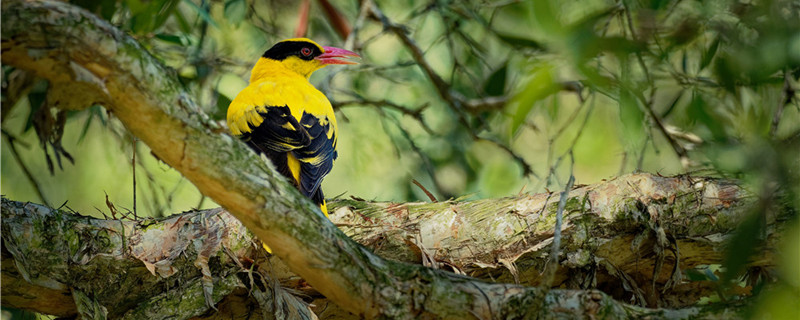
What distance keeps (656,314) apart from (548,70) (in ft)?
3.23

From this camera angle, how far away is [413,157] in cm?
572

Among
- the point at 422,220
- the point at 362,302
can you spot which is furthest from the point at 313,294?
the point at 362,302

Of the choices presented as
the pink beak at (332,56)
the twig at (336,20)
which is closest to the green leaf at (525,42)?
the pink beak at (332,56)

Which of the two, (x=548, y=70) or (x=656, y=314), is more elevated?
(x=548, y=70)

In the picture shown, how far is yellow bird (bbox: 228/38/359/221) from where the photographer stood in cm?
363

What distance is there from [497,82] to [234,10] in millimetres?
1869

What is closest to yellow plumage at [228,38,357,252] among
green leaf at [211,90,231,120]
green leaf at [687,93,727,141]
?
green leaf at [211,90,231,120]

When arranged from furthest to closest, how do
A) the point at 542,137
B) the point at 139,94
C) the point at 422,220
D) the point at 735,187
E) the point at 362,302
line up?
the point at 542,137 < the point at 422,220 < the point at 735,187 < the point at 362,302 < the point at 139,94

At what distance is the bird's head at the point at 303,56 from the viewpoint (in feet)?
15.5

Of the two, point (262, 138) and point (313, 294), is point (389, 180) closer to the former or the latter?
point (262, 138)

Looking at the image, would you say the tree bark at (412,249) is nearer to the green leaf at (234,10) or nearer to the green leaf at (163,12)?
the green leaf at (163,12)

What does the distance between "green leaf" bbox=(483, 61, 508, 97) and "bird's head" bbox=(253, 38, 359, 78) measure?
0.99m

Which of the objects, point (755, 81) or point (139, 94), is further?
point (139, 94)

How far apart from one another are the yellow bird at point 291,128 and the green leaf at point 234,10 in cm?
61
